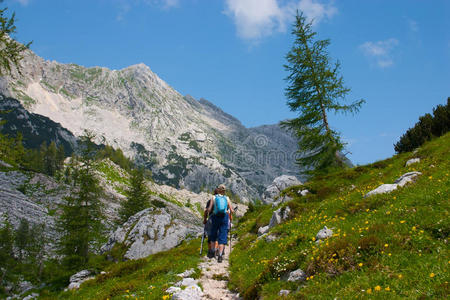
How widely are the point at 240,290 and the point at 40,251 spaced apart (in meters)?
57.0

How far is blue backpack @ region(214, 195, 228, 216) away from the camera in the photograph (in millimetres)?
13656

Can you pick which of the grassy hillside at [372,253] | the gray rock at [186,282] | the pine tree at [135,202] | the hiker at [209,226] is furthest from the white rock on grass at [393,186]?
the pine tree at [135,202]

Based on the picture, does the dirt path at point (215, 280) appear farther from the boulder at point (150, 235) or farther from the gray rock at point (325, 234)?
the boulder at point (150, 235)

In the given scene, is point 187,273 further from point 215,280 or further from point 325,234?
point 325,234

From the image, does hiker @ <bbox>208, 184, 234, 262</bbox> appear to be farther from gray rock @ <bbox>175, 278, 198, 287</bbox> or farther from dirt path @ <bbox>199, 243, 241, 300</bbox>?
gray rock @ <bbox>175, 278, 198, 287</bbox>

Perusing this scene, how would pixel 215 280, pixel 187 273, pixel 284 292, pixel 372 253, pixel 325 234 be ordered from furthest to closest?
pixel 187 273 → pixel 215 280 → pixel 325 234 → pixel 284 292 → pixel 372 253

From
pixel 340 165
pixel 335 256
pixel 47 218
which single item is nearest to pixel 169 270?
pixel 335 256

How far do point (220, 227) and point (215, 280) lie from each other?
108 inches

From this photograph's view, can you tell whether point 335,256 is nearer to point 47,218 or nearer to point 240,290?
point 240,290

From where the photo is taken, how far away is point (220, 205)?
45.1ft

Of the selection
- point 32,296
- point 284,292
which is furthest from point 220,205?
point 32,296

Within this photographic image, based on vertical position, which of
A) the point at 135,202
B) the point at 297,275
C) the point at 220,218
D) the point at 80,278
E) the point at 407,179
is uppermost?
the point at 135,202

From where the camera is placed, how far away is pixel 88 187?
3694cm

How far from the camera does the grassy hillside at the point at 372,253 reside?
5527 mm
